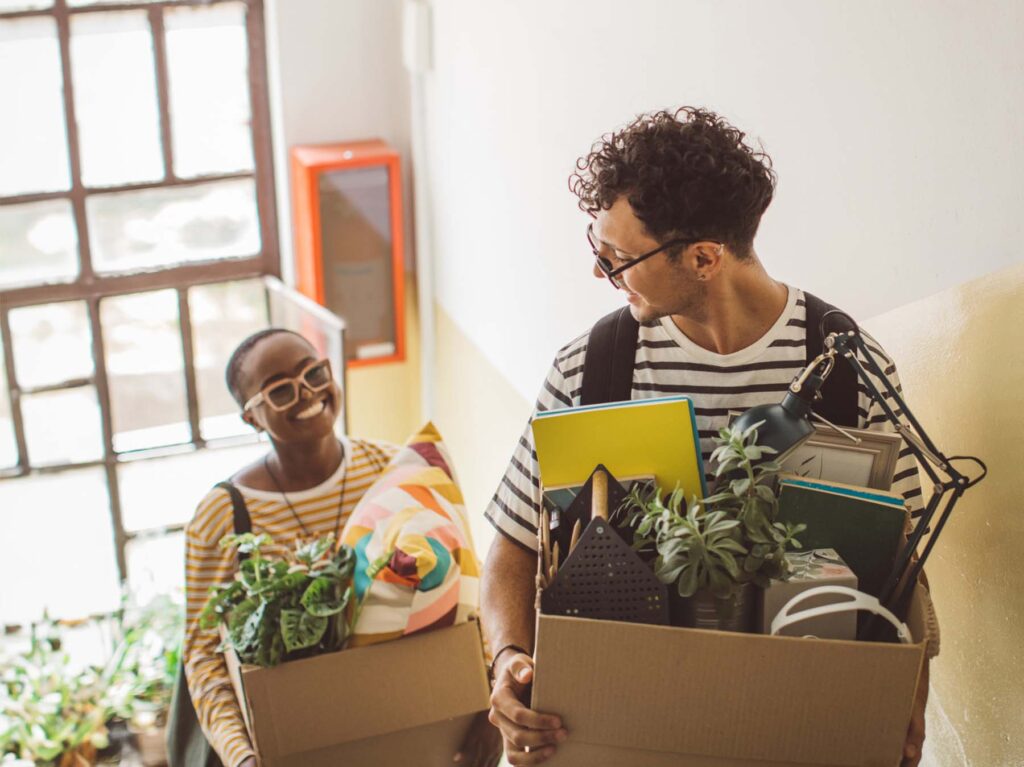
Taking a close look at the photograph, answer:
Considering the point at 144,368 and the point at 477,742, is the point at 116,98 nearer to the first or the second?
the point at 144,368

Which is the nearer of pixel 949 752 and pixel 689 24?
pixel 949 752

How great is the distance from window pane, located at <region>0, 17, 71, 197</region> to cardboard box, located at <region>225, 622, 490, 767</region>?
2635 mm

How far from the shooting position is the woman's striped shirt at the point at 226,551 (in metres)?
2.00

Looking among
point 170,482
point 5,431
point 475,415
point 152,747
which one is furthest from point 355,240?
point 152,747

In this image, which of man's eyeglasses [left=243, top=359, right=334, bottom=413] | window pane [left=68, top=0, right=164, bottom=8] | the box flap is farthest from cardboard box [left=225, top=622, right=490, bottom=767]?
window pane [left=68, top=0, right=164, bottom=8]

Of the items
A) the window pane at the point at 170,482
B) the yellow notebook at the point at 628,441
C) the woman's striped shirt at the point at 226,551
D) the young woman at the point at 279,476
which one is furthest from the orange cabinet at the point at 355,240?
the yellow notebook at the point at 628,441

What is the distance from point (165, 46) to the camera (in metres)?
3.98

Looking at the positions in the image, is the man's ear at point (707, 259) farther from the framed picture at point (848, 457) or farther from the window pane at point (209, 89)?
→ the window pane at point (209, 89)

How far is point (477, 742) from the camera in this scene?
1.93 metres

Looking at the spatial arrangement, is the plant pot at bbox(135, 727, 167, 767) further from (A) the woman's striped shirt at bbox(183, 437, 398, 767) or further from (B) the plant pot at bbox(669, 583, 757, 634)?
(B) the plant pot at bbox(669, 583, 757, 634)

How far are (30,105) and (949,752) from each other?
3.48 m

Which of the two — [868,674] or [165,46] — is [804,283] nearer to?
[868,674]

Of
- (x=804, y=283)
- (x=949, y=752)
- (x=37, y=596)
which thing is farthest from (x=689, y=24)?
(x=37, y=596)

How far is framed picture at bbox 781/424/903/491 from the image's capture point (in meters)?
1.28
